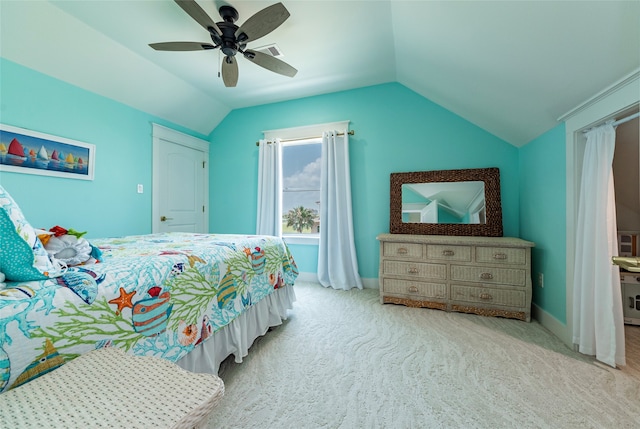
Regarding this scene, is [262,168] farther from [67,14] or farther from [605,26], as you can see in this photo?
[605,26]

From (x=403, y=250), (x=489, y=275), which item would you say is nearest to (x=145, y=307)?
(x=403, y=250)

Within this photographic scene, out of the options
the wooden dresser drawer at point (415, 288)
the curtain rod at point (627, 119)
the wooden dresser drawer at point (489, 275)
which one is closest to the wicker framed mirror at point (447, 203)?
the wooden dresser drawer at point (489, 275)

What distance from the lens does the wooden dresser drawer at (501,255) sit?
230 centimetres

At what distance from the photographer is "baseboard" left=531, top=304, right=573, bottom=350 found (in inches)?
74.3

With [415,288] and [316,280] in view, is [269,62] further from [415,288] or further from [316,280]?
[316,280]

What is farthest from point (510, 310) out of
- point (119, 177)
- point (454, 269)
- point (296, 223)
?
point (119, 177)

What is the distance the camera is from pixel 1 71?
204 cm

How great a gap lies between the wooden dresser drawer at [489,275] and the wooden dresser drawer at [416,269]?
12 centimetres

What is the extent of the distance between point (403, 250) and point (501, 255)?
89 cm

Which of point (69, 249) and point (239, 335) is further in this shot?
point (239, 335)

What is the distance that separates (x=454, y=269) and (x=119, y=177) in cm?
388

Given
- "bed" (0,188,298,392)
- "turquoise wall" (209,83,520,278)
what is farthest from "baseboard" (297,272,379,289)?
"bed" (0,188,298,392)

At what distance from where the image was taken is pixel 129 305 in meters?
1.07

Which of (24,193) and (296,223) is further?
(296,223)
